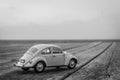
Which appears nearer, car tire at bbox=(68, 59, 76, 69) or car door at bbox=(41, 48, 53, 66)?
car door at bbox=(41, 48, 53, 66)

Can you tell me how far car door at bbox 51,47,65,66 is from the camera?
1417 cm

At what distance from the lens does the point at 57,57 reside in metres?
14.3

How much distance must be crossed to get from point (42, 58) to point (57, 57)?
1287mm

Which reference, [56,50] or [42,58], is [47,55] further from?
[56,50]

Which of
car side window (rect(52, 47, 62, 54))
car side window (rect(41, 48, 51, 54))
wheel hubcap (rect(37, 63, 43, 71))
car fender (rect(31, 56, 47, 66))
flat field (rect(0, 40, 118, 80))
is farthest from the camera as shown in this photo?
car side window (rect(52, 47, 62, 54))

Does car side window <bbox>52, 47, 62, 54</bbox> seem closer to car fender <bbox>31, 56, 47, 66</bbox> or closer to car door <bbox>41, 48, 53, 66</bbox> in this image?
car door <bbox>41, 48, 53, 66</bbox>

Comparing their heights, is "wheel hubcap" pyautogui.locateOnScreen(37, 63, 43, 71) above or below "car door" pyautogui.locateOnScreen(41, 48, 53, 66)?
below

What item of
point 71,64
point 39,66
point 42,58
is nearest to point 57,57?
point 42,58

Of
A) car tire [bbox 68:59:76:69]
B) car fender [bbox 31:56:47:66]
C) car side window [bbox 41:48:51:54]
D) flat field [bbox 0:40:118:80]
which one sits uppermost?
car side window [bbox 41:48:51:54]

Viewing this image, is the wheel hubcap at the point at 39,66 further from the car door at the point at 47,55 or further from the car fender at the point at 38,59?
the car door at the point at 47,55

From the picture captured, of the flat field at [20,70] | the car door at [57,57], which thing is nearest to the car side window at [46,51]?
the car door at [57,57]

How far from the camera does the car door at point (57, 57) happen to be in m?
14.2

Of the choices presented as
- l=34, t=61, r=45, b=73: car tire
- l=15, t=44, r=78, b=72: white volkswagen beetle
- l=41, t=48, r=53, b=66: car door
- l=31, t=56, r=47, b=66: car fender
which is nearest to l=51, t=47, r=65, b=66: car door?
l=15, t=44, r=78, b=72: white volkswagen beetle

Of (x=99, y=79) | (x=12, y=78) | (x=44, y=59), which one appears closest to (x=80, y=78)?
(x=99, y=79)
